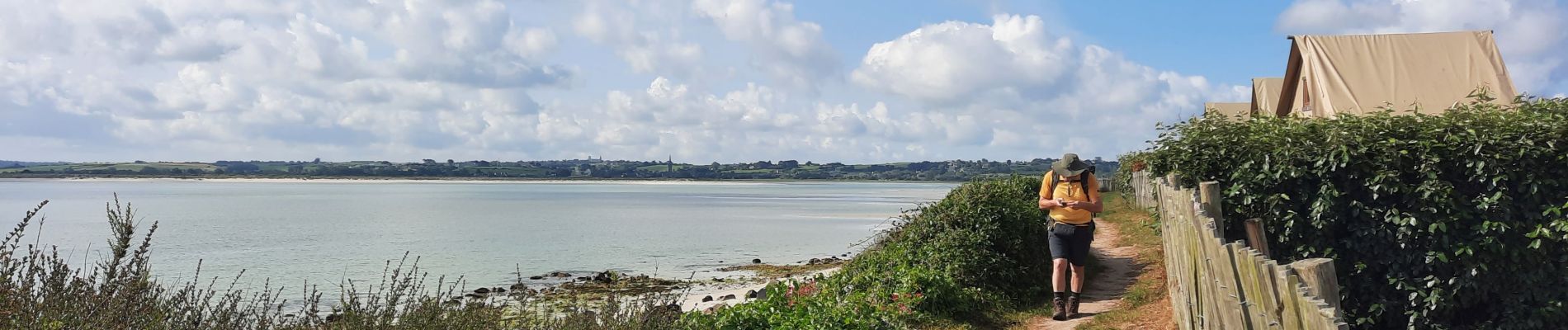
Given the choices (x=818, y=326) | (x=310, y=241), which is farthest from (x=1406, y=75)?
(x=310, y=241)

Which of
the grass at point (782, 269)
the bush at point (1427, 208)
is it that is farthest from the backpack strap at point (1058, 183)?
the grass at point (782, 269)

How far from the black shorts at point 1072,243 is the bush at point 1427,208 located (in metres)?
1.42

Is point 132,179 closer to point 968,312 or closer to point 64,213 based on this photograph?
point 64,213

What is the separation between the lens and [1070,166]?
28.8 ft

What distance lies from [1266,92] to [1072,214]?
84.9 ft

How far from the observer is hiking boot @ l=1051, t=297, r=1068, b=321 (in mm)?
8906

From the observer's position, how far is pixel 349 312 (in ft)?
19.3

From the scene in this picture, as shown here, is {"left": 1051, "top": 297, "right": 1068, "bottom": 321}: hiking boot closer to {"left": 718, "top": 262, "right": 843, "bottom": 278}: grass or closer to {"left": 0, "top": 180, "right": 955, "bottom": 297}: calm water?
{"left": 0, "top": 180, "right": 955, "bottom": 297}: calm water

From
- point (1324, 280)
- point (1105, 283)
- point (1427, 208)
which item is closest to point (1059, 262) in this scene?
point (1427, 208)

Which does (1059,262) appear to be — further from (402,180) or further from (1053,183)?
(402,180)

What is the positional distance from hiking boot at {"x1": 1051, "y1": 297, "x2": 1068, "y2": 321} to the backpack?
3.05ft

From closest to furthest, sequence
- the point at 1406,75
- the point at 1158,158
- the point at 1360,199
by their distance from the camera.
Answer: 1. the point at 1360,199
2. the point at 1158,158
3. the point at 1406,75

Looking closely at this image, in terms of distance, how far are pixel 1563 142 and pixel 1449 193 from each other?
2.45 ft

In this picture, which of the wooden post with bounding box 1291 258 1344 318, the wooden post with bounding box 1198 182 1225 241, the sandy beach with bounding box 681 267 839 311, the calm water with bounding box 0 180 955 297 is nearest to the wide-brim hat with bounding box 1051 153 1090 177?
the wooden post with bounding box 1198 182 1225 241
